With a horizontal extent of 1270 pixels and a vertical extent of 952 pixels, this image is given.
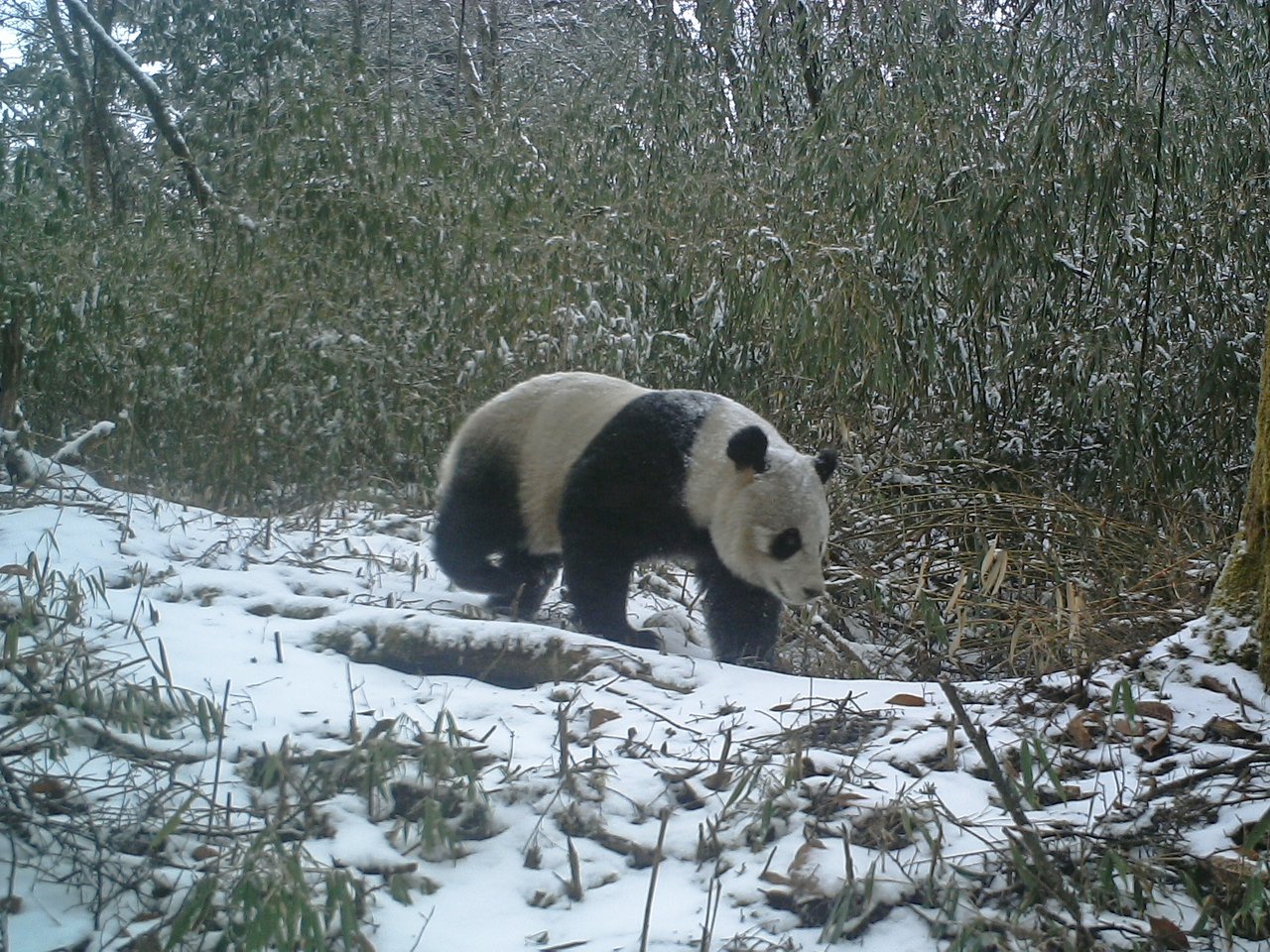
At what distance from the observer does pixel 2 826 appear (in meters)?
1.99

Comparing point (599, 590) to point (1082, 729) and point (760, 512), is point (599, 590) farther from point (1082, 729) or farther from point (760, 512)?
point (1082, 729)

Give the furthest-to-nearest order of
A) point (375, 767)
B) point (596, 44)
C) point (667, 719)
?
1. point (596, 44)
2. point (667, 719)
3. point (375, 767)

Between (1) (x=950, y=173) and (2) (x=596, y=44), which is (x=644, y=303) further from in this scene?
(2) (x=596, y=44)

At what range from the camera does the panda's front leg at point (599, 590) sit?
13.0ft

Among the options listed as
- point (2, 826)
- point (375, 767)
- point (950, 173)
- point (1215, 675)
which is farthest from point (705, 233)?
point (2, 826)

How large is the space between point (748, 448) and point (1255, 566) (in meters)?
1.61

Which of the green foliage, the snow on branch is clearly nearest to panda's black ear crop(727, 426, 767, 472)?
the green foliage

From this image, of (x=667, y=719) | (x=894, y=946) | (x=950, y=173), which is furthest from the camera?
(x=950, y=173)

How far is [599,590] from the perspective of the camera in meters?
3.96

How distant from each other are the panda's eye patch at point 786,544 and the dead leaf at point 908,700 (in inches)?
45.9

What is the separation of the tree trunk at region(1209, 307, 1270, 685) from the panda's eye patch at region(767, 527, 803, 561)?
1409 millimetres

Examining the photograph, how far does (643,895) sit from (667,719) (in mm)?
675

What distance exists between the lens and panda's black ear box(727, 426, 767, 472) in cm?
380

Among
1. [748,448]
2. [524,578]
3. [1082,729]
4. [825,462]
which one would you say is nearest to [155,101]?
[524,578]
